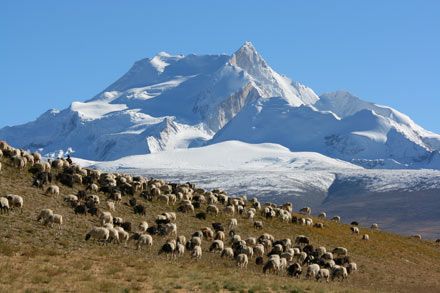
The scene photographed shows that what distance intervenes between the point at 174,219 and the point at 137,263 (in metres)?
18.9

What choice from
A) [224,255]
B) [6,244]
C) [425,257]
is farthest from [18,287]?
[425,257]

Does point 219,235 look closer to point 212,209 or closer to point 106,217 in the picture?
point 106,217

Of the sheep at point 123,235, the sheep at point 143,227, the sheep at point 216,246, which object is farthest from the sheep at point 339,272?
the sheep at point 123,235

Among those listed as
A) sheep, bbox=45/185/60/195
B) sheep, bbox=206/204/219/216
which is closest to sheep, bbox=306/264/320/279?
sheep, bbox=206/204/219/216

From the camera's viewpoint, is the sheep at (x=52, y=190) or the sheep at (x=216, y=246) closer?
the sheep at (x=216, y=246)

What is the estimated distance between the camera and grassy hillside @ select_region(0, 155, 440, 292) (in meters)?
28.5

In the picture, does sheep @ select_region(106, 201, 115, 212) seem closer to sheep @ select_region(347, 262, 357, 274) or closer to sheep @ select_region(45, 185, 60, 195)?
sheep @ select_region(45, 185, 60, 195)

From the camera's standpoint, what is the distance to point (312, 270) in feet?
141

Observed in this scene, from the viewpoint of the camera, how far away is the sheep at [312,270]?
4272 cm

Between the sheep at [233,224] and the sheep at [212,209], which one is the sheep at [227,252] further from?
the sheep at [212,209]

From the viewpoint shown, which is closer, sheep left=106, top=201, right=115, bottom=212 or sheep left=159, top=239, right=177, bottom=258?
sheep left=159, top=239, right=177, bottom=258

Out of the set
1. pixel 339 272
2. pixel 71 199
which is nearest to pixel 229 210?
pixel 71 199

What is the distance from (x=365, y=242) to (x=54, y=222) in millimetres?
32462

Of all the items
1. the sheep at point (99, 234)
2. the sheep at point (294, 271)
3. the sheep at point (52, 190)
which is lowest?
the sheep at point (294, 271)
